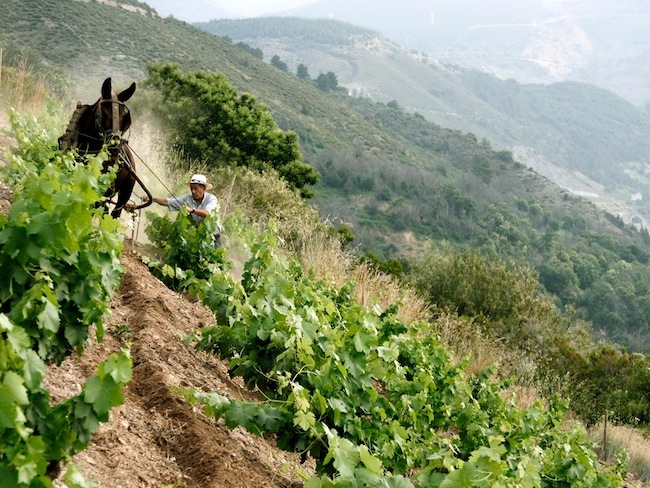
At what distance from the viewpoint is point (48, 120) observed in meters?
11.5

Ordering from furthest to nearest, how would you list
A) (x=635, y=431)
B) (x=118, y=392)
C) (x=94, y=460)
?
(x=635, y=431)
(x=94, y=460)
(x=118, y=392)

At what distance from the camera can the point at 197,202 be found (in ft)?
27.6

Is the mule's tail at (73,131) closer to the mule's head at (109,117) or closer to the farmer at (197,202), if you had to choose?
the mule's head at (109,117)

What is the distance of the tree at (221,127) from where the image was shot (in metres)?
21.5

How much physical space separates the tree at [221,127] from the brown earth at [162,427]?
593 inches

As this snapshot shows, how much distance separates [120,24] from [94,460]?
54.3 metres

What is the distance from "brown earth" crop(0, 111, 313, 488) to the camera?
12.9 feet

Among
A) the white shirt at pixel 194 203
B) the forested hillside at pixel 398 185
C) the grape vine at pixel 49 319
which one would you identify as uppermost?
the grape vine at pixel 49 319

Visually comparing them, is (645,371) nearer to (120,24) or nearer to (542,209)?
(120,24)

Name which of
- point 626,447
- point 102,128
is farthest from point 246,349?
point 626,447

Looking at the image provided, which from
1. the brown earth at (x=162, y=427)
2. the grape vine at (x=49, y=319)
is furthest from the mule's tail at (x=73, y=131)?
the grape vine at (x=49, y=319)

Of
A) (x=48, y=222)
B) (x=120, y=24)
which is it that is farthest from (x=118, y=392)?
(x=120, y=24)

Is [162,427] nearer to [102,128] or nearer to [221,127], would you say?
[102,128]

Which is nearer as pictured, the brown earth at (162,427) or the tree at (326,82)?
the brown earth at (162,427)
